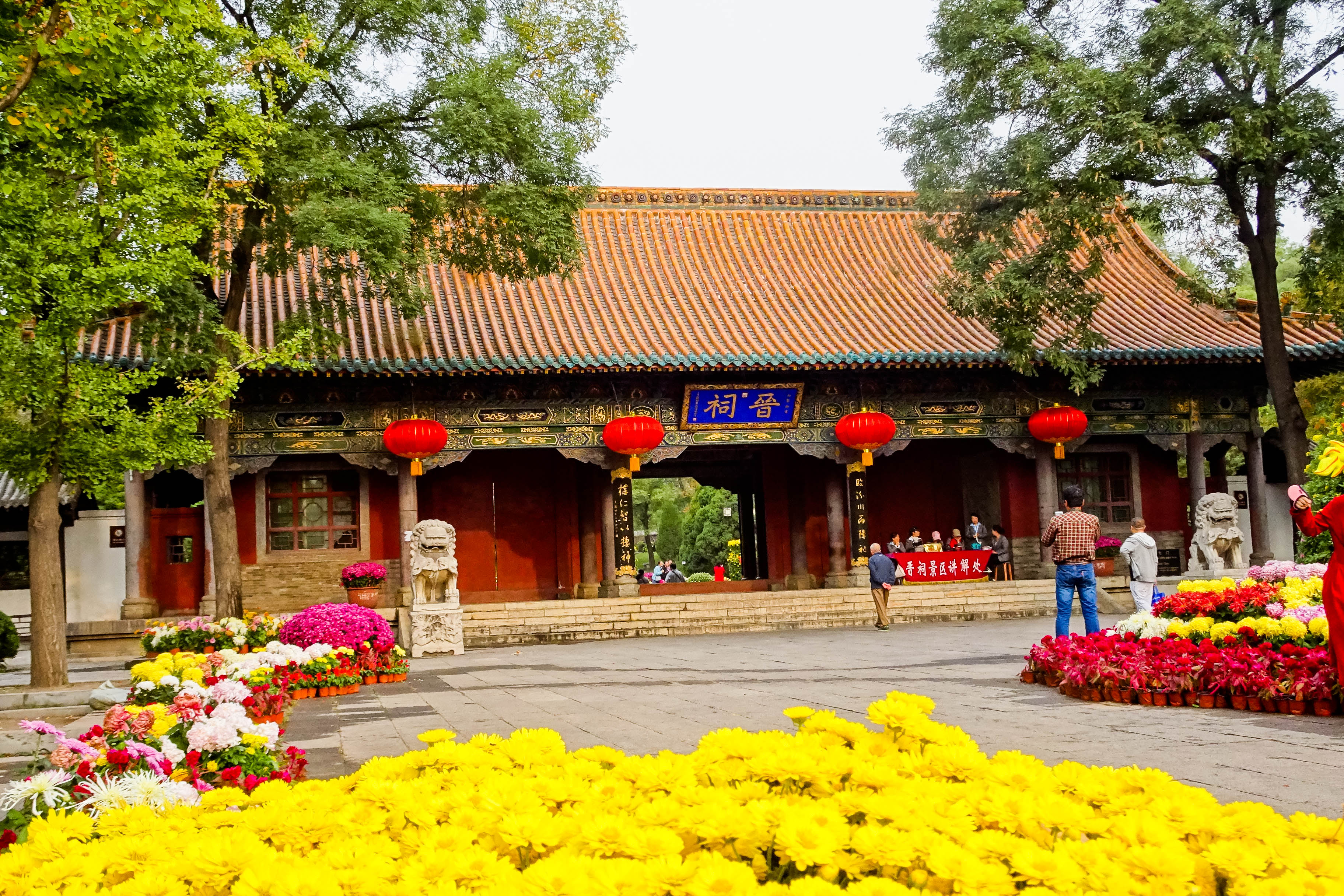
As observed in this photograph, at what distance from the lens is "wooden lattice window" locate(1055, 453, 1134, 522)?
18.1 metres

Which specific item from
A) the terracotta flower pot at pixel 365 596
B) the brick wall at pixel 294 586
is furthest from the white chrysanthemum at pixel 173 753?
the brick wall at pixel 294 586

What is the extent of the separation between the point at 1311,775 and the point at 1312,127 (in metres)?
9.78

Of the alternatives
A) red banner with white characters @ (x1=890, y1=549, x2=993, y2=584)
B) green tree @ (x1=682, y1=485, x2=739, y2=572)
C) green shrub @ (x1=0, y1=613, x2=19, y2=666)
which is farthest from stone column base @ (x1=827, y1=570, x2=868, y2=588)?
green tree @ (x1=682, y1=485, x2=739, y2=572)

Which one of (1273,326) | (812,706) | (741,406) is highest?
(1273,326)

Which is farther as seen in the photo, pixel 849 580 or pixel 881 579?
pixel 849 580

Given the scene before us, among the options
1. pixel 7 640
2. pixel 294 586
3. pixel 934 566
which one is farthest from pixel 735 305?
pixel 7 640

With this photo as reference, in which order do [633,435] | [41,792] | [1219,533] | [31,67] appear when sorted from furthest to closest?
[633,435] < [1219,533] < [31,67] < [41,792]

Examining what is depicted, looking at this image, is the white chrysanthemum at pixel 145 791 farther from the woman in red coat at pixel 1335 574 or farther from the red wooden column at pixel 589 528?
the red wooden column at pixel 589 528

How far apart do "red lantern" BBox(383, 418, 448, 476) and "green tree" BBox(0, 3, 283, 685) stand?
4540 millimetres

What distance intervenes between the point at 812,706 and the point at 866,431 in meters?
9.97

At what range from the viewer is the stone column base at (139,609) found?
1477 centimetres

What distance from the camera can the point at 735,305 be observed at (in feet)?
57.6

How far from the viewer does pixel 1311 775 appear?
4336mm

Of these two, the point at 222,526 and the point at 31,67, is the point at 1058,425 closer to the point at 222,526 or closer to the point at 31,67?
the point at 222,526
